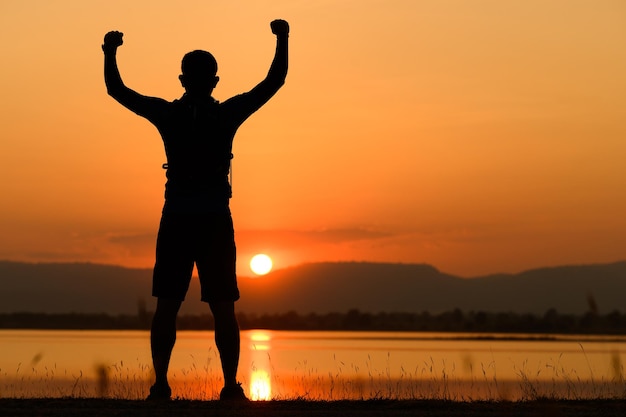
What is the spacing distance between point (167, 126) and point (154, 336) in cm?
165

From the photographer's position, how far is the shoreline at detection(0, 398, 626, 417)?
295 inches

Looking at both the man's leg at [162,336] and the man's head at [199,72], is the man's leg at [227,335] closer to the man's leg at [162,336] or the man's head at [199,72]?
the man's leg at [162,336]

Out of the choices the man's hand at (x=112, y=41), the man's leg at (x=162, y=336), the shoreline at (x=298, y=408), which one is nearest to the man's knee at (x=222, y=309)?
the man's leg at (x=162, y=336)

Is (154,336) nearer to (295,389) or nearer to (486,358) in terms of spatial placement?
(295,389)

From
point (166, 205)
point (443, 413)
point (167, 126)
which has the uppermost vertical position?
point (167, 126)

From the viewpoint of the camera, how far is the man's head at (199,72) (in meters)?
8.56

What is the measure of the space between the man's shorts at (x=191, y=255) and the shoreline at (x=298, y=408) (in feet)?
2.88

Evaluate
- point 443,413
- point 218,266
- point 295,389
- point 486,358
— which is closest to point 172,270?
point 218,266

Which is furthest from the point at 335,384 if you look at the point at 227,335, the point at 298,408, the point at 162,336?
the point at 298,408

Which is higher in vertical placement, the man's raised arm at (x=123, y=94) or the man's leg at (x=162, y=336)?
the man's raised arm at (x=123, y=94)

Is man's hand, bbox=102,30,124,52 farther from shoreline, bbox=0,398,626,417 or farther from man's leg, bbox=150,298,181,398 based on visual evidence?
shoreline, bbox=0,398,626,417

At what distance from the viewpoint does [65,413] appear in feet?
24.6

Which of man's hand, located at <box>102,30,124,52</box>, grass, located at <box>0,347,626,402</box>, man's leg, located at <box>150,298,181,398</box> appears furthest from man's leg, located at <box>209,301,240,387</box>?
man's hand, located at <box>102,30,124,52</box>

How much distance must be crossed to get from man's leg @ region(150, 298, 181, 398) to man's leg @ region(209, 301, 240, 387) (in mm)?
330
